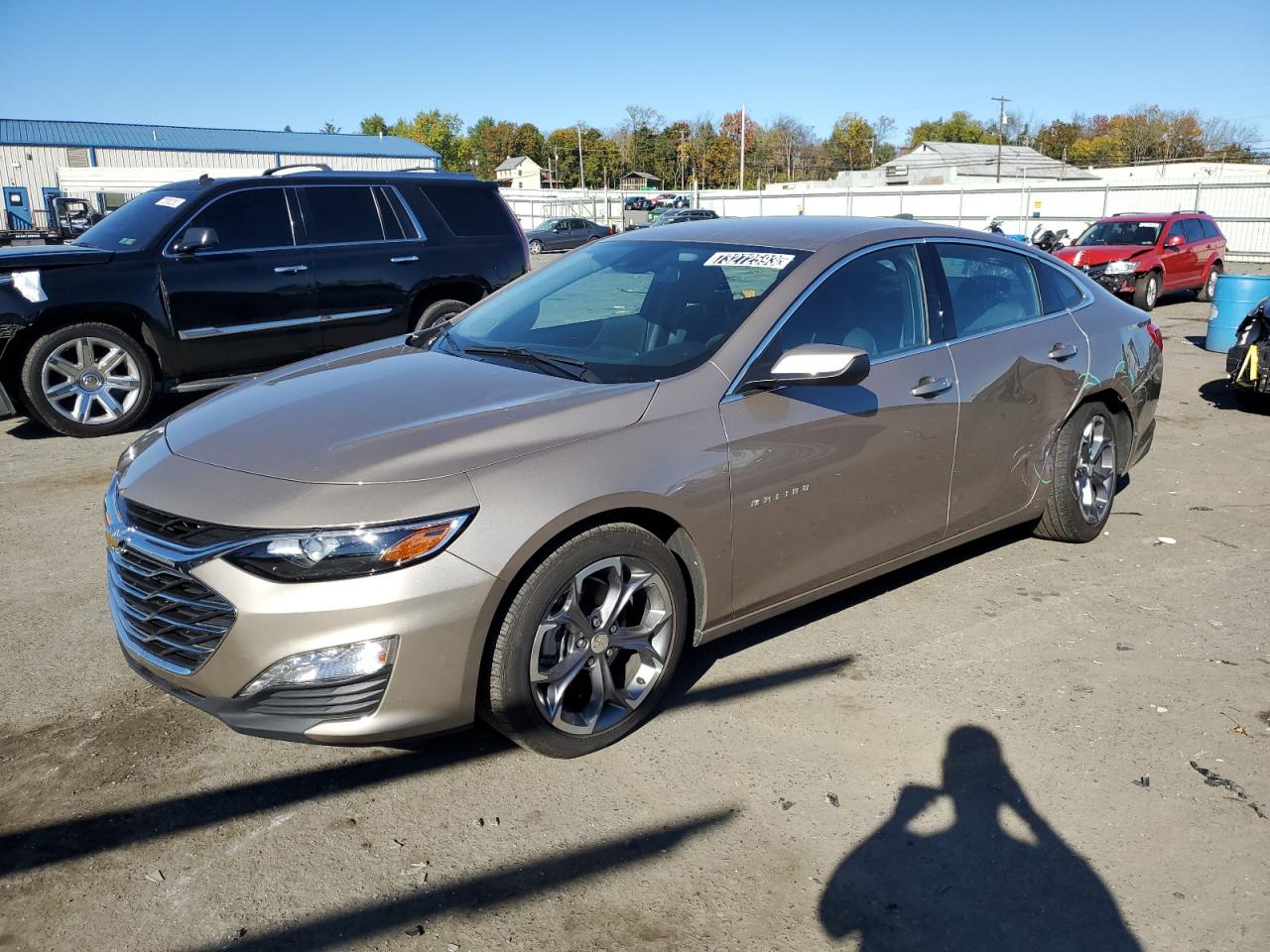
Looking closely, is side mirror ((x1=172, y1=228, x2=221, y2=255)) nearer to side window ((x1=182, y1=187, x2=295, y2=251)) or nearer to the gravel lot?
side window ((x1=182, y1=187, x2=295, y2=251))

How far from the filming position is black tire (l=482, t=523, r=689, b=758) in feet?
9.71

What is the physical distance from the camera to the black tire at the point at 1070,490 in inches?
193

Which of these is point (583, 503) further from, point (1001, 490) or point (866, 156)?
point (866, 156)

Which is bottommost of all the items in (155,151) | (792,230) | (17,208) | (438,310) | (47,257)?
(438,310)

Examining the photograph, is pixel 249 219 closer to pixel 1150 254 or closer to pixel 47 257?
pixel 47 257

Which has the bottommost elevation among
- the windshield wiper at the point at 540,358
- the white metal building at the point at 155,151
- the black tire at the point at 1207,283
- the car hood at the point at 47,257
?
the black tire at the point at 1207,283

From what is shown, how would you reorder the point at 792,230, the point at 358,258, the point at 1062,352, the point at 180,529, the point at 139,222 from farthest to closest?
the point at 358,258
the point at 139,222
the point at 1062,352
the point at 792,230
the point at 180,529

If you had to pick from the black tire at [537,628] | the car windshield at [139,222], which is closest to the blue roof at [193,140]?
the car windshield at [139,222]

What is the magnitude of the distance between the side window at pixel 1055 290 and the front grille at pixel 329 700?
374 cm

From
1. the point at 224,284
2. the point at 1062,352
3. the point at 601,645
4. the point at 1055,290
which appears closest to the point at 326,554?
the point at 601,645

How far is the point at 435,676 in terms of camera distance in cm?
285

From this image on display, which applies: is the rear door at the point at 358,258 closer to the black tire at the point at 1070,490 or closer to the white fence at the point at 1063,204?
the black tire at the point at 1070,490

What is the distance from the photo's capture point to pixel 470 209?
920 centimetres

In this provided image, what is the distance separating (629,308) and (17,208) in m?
48.6
